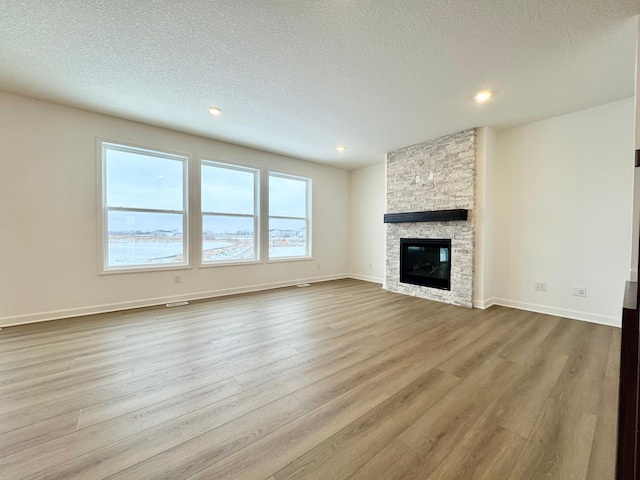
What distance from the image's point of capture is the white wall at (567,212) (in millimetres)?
3158

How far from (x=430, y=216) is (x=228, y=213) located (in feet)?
12.0

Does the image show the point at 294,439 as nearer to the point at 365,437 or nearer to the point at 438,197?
the point at 365,437

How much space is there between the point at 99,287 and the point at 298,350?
319 cm

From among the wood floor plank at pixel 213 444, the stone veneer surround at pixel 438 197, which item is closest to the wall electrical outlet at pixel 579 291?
the stone veneer surround at pixel 438 197

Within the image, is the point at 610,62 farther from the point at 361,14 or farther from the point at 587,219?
the point at 361,14

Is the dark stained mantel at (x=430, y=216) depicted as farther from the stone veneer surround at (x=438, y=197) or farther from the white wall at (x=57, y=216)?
the white wall at (x=57, y=216)

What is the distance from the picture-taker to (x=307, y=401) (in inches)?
68.7

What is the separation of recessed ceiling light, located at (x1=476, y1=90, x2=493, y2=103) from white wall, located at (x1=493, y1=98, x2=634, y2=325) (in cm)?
133

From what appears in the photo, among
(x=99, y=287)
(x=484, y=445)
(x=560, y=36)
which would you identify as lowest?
(x=484, y=445)

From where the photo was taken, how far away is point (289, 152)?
525 centimetres

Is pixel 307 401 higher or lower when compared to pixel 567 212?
lower

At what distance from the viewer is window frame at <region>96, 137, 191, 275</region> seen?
143 inches

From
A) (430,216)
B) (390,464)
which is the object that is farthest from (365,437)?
(430,216)

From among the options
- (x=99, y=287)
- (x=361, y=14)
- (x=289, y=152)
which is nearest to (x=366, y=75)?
(x=361, y=14)
